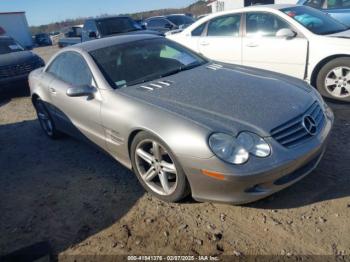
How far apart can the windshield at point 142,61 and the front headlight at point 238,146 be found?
137cm

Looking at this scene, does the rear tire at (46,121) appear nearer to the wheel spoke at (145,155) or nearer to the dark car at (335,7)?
the wheel spoke at (145,155)

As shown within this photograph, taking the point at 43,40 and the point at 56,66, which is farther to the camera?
the point at 43,40

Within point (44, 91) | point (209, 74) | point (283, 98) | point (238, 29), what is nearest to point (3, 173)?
point (44, 91)

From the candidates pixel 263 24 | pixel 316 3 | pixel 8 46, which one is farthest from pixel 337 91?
pixel 8 46

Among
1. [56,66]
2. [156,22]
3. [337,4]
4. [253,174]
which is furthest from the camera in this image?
[156,22]

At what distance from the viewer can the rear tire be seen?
Result: 488 cm

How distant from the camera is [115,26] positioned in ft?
35.5

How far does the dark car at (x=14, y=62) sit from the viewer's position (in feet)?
27.1

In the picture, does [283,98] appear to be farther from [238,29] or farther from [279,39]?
[238,29]

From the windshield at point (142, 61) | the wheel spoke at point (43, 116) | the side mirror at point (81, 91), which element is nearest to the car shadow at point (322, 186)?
the windshield at point (142, 61)

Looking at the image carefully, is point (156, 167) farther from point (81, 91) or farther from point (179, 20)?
point (179, 20)

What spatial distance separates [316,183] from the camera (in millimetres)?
3158

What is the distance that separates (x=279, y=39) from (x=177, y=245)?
399 centimetres

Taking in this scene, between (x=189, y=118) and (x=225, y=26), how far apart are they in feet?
12.9
